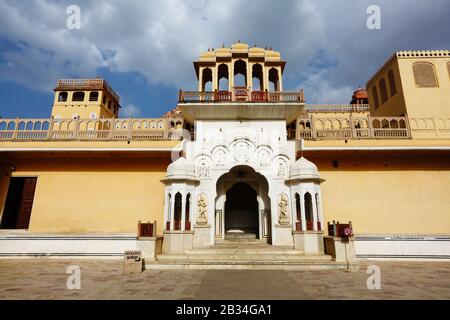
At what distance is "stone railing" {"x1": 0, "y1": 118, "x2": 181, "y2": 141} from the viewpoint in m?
13.2

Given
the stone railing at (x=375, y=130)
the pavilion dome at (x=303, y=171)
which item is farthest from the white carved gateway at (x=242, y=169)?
the stone railing at (x=375, y=130)

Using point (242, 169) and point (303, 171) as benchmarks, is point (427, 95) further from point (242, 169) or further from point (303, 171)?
point (242, 169)

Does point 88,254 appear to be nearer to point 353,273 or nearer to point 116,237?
point 116,237

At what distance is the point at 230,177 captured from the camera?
12703 millimetres

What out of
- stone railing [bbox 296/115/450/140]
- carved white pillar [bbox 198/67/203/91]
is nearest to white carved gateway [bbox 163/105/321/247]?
stone railing [bbox 296/115/450/140]

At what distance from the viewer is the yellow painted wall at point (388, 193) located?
12.3 meters

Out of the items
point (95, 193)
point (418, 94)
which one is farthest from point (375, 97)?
point (95, 193)

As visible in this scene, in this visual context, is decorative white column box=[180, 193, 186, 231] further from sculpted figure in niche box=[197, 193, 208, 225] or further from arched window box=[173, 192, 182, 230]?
sculpted figure in niche box=[197, 193, 208, 225]

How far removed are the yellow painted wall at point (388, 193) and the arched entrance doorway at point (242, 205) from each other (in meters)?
2.99

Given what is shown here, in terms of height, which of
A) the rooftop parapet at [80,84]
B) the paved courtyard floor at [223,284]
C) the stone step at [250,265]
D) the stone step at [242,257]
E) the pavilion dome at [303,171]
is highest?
the rooftop parapet at [80,84]

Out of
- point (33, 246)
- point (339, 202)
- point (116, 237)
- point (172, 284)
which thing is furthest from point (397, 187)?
point (33, 246)

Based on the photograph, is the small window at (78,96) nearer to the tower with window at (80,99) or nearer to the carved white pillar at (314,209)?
the tower with window at (80,99)

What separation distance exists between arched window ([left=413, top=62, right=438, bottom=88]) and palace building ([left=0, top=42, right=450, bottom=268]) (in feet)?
6.20

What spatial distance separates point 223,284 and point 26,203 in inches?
481
